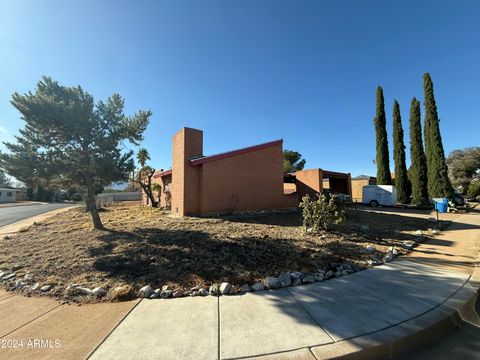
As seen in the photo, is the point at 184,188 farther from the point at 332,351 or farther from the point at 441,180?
the point at 441,180

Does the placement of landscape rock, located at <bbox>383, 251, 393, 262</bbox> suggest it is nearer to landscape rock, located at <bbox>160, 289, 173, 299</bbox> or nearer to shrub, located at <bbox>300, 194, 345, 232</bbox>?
shrub, located at <bbox>300, 194, 345, 232</bbox>

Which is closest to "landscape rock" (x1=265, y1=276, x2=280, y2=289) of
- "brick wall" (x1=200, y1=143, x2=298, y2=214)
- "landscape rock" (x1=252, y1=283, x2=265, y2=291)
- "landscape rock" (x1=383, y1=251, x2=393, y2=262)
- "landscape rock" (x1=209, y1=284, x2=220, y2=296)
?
"landscape rock" (x1=252, y1=283, x2=265, y2=291)

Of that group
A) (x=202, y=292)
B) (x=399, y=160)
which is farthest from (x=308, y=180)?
(x=399, y=160)

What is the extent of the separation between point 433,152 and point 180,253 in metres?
27.2

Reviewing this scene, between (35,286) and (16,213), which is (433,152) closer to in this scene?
(35,286)

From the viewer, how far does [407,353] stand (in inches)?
106

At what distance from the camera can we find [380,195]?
2355cm

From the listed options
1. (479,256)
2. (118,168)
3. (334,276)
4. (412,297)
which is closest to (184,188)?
(118,168)

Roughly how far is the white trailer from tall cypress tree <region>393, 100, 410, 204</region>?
3734 millimetres

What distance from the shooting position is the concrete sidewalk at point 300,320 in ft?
8.52

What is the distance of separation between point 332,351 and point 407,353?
0.95m

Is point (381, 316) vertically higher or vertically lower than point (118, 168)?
lower

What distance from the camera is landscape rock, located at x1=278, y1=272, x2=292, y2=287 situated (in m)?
4.33

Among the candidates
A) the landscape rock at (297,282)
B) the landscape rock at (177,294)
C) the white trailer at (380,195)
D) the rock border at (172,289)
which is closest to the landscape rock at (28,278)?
the rock border at (172,289)
